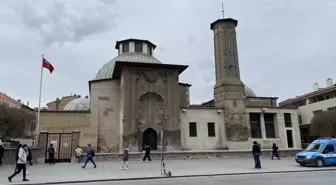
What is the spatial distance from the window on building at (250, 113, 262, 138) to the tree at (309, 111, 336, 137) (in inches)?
400

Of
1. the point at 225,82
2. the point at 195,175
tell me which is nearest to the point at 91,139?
the point at 225,82

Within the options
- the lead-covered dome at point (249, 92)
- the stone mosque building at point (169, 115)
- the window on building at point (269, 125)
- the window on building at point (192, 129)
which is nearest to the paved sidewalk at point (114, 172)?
the stone mosque building at point (169, 115)

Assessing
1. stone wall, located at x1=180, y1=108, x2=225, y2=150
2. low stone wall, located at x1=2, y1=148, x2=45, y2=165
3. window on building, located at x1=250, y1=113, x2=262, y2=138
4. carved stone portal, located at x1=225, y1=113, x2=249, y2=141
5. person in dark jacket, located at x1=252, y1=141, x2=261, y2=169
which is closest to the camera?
person in dark jacket, located at x1=252, y1=141, x2=261, y2=169

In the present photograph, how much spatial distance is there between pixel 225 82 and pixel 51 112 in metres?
19.5

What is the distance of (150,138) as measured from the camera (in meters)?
26.9

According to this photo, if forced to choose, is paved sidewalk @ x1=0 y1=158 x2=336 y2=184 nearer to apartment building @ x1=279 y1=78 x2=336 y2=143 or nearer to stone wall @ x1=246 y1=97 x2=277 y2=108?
apartment building @ x1=279 y1=78 x2=336 y2=143

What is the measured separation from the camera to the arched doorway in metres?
26.7

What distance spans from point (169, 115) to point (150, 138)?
10.1 ft

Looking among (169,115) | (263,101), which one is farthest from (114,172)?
(263,101)

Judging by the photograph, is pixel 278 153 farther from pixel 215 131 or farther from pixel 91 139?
pixel 91 139

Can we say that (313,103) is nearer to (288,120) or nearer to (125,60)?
(288,120)

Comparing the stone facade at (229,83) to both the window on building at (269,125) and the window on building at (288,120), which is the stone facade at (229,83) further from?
the window on building at (288,120)

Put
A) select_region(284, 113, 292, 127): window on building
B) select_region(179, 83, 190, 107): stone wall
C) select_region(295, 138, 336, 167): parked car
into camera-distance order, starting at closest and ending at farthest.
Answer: select_region(295, 138, 336, 167): parked car → select_region(284, 113, 292, 127): window on building → select_region(179, 83, 190, 107): stone wall

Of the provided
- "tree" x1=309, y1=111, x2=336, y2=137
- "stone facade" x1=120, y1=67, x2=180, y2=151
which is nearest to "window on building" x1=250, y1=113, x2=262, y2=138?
"stone facade" x1=120, y1=67, x2=180, y2=151
